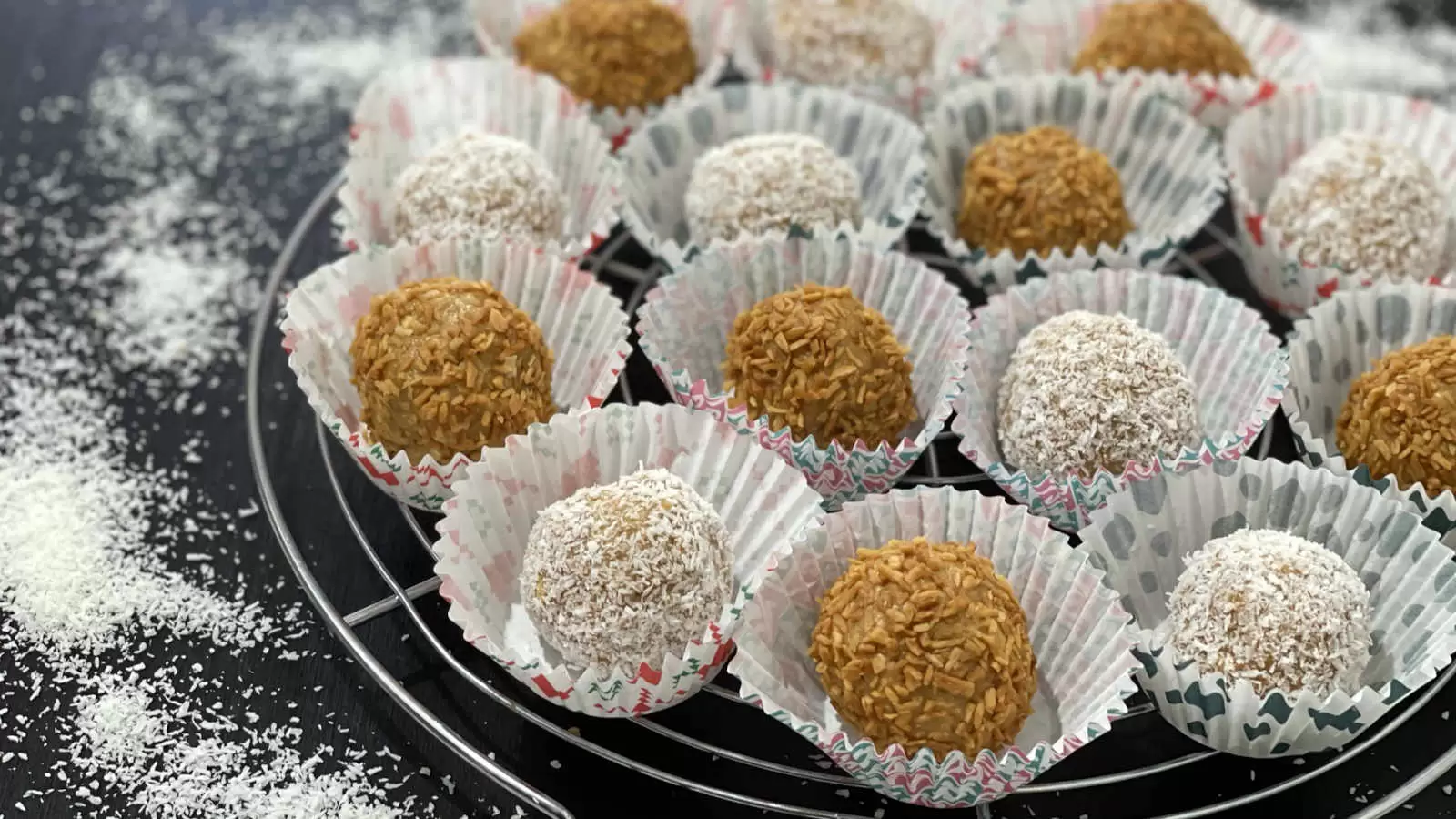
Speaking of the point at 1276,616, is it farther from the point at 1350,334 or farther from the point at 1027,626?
the point at 1350,334

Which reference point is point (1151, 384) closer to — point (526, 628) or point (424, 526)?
point (526, 628)

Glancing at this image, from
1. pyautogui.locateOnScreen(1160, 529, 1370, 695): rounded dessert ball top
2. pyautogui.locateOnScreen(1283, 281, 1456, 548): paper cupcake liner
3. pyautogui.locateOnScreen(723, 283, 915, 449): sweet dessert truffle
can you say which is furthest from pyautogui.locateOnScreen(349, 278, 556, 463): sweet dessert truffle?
pyautogui.locateOnScreen(1283, 281, 1456, 548): paper cupcake liner

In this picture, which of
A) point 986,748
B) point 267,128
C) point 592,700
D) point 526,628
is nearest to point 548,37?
point 267,128

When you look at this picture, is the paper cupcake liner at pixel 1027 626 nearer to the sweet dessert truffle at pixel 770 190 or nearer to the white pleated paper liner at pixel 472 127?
the sweet dessert truffle at pixel 770 190

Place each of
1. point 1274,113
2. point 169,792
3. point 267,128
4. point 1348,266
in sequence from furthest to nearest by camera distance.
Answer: point 267,128
point 1274,113
point 1348,266
point 169,792

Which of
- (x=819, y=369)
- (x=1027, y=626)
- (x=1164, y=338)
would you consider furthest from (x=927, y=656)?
(x=1164, y=338)

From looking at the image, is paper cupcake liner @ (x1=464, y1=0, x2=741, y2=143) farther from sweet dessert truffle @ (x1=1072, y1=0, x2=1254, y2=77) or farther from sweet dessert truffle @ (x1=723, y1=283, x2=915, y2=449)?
sweet dessert truffle @ (x1=723, y1=283, x2=915, y2=449)
